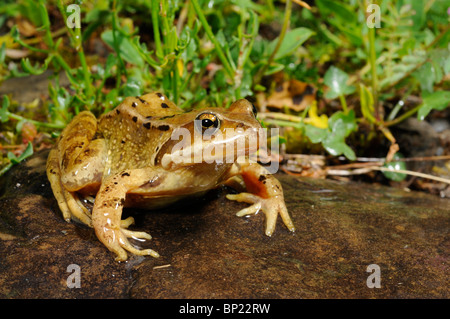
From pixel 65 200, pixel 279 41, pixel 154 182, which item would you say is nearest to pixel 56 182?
pixel 65 200

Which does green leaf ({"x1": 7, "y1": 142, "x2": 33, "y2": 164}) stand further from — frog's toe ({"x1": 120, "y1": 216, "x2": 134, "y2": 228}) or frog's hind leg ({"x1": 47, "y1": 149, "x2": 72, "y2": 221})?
frog's toe ({"x1": 120, "y1": 216, "x2": 134, "y2": 228})

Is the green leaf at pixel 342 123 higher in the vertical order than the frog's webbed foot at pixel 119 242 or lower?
higher

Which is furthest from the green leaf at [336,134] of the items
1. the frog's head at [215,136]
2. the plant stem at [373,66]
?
the frog's head at [215,136]

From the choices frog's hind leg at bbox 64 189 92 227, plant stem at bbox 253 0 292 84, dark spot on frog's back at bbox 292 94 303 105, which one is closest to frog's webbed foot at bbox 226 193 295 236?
frog's hind leg at bbox 64 189 92 227

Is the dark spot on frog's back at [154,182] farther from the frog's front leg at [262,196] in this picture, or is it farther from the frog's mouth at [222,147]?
the frog's front leg at [262,196]

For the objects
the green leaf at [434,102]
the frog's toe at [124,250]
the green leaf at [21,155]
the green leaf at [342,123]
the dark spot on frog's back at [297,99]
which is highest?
the green leaf at [434,102]

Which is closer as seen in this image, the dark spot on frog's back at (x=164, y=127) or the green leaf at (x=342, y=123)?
the dark spot on frog's back at (x=164, y=127)

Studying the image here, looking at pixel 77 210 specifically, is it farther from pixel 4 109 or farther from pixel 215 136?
pixel 4 109

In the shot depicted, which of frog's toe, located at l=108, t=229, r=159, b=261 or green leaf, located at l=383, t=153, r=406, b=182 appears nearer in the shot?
Result: frog's toe, located at l=108, t=229, r=159, b=261
